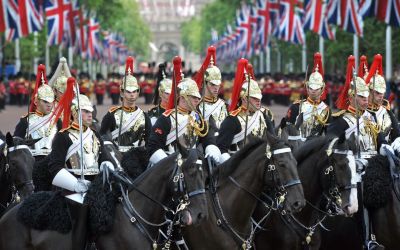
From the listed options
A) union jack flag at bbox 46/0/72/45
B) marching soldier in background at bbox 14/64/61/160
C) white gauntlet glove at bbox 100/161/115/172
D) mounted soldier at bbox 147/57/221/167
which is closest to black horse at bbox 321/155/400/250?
mounted soldier at bbox 147/57/221/167

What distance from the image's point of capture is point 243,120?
44.4 ft

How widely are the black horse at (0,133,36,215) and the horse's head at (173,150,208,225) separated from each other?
2.85 m

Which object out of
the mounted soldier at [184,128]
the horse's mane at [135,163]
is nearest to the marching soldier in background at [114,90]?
the horse's mane at [135,163]

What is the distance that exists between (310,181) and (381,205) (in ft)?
3.19

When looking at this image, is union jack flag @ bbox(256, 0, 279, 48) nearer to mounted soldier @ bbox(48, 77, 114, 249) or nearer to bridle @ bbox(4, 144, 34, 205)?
bridle @ bbox(4, 144, 34, 205)

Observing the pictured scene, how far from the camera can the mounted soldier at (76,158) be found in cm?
1099

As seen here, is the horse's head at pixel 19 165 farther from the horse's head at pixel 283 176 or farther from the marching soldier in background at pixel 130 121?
the horse's head at pixel 283 176

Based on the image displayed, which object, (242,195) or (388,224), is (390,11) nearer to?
(388,224)

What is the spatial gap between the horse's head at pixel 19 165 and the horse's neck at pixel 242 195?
2347mm

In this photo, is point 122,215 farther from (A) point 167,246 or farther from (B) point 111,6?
(B) point 111,6

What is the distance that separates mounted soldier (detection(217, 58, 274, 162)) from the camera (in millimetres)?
13289

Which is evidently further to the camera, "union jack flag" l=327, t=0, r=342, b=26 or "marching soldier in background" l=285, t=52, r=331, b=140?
"union jack flag" l=327, t=0, r=342, b=26

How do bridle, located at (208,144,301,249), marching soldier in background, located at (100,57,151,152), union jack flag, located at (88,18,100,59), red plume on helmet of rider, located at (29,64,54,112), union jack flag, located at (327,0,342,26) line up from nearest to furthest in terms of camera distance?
bridle, located at (208,144,301,249)
marching soldier in background, located at (100,57,151,152)
red plume on helmet of rider, located at (29,64,54,112)
union jack flag, located at (327,0,342,26)
union jack flag, located at (88,18,100,59)

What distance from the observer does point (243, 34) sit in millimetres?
71812
